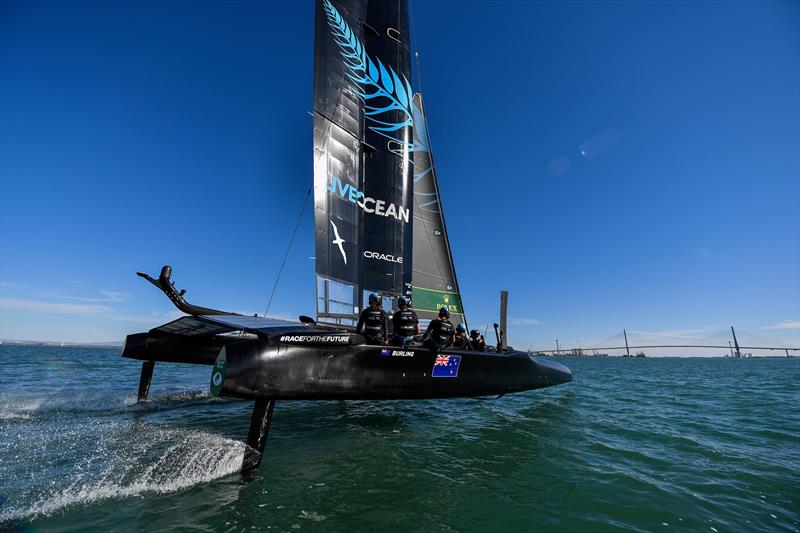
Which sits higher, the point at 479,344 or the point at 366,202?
the point at 366,202

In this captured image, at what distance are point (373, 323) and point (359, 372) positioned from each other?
3.05 feet

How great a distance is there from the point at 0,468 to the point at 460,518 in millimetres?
4887

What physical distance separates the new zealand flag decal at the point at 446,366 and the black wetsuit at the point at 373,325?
99 cm

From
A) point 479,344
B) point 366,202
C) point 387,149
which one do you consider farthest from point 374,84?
point 479,344

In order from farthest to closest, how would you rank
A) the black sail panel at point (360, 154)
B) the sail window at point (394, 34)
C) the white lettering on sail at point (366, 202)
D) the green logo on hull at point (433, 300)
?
the sail window at point (394, 34)
the green logo on hull at point (433, 300)
the white lettering on sail at point (366, 202)
the black sail panel at point (360, 154)

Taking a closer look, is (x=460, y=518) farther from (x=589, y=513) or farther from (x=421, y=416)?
(x=421, y=416)

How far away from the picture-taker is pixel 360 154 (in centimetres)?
948

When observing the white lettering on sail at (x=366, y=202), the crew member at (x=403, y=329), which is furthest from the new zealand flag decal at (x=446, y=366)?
the white lettering on sail at (x=366, y=202)

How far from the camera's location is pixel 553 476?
4.16 meters

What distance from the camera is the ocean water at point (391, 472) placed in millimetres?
3053

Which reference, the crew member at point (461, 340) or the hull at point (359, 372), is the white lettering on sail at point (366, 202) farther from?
the hull at point (359, 372)

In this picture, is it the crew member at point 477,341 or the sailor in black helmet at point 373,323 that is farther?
the crew member at point 477,341

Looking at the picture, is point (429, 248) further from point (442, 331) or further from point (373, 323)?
point (373, 323)

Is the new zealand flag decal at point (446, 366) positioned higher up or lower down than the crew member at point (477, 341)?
lower down
